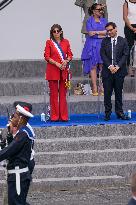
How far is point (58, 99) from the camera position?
15141mm

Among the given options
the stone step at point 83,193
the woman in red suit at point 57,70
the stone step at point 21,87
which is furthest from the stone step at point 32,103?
the stone step at point 83,193

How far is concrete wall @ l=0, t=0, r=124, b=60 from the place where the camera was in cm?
1811

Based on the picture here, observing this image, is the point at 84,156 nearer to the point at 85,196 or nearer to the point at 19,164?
the point at 85,196

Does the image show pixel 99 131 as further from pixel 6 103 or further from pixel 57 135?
pixel 6 103

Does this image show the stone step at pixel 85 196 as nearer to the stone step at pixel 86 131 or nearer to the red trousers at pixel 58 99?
the stone step at pixel 86 131

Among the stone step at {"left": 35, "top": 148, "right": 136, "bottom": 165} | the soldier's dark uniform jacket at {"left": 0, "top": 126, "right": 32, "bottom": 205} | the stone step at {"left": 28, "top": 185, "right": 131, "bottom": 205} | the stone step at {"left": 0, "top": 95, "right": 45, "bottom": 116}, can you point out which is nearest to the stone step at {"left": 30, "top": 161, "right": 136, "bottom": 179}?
the stone step at {"left": 35, "top": 148, "right": 136, "bottom": 165}

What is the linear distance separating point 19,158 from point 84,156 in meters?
3.69

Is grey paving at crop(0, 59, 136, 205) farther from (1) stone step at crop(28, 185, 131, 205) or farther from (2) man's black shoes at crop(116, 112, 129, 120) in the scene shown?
(2) man's black shoes at crop(116, 112, 129, 120)

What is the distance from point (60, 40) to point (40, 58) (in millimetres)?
3321

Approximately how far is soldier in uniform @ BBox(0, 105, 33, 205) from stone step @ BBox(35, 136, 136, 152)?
3.58m

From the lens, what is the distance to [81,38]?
59.4ft

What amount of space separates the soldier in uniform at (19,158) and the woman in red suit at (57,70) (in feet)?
13.9

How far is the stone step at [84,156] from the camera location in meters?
14.2

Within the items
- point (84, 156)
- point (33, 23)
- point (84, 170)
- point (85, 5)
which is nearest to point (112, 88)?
point (84, 156)
